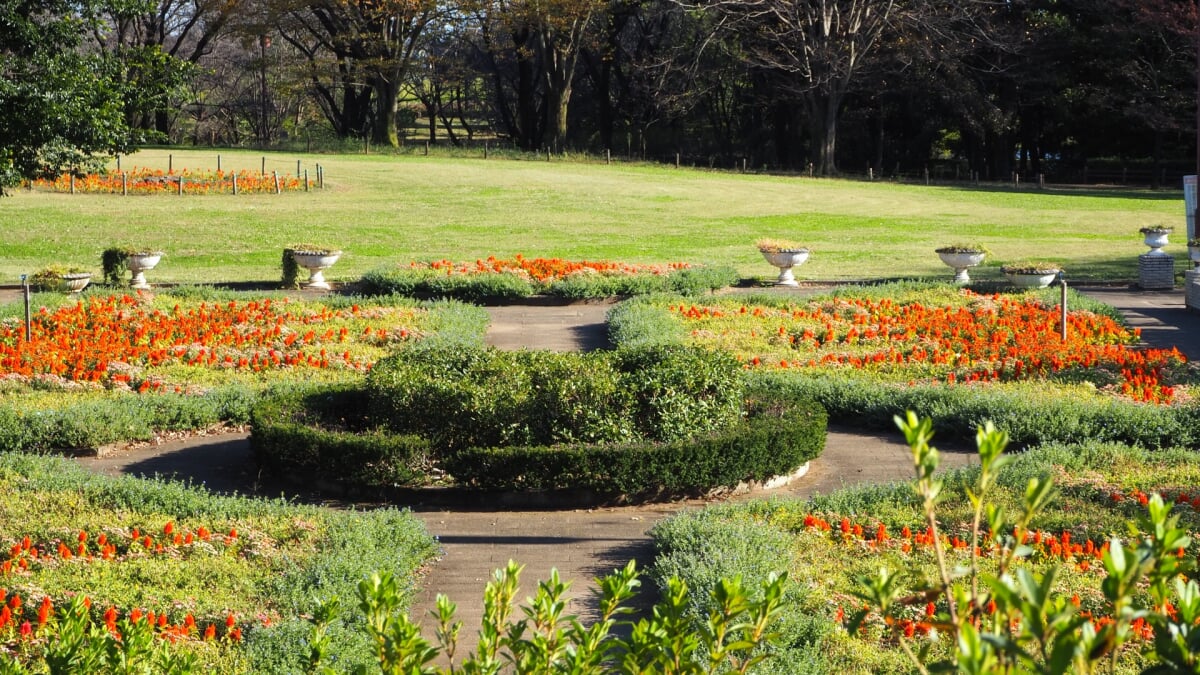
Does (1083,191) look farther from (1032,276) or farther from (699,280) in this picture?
(699,280)

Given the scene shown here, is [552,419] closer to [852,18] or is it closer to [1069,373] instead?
[1069,373]

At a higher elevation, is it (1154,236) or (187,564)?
(1154,236)

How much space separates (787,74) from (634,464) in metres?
43.8

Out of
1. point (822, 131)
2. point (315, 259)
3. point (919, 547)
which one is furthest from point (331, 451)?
point (822, 131)

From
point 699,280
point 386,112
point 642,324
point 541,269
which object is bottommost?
point 642,324

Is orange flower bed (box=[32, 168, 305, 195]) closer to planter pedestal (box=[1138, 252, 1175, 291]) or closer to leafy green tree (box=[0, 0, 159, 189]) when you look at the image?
leafy green tree (box=[0, 0, 159, 189])

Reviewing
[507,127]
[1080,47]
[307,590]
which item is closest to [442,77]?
[507,127]

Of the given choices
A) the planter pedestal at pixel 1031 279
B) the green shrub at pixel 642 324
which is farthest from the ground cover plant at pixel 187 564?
the planter pedestal at pixel 1031 279

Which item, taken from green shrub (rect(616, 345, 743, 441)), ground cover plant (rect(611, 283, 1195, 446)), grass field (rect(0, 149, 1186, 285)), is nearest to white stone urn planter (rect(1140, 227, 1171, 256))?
grass field (rect(0, 149, 1186, 285))

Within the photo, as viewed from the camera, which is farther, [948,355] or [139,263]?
[139,263]

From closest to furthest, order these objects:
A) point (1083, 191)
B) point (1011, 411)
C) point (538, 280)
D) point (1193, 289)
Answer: point (1011, 411) → point (1193, 289) → point (538, 280) → point (1083, 191)

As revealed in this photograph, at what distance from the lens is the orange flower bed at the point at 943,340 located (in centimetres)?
1284

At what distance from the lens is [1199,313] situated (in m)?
17.9

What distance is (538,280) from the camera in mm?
20125
